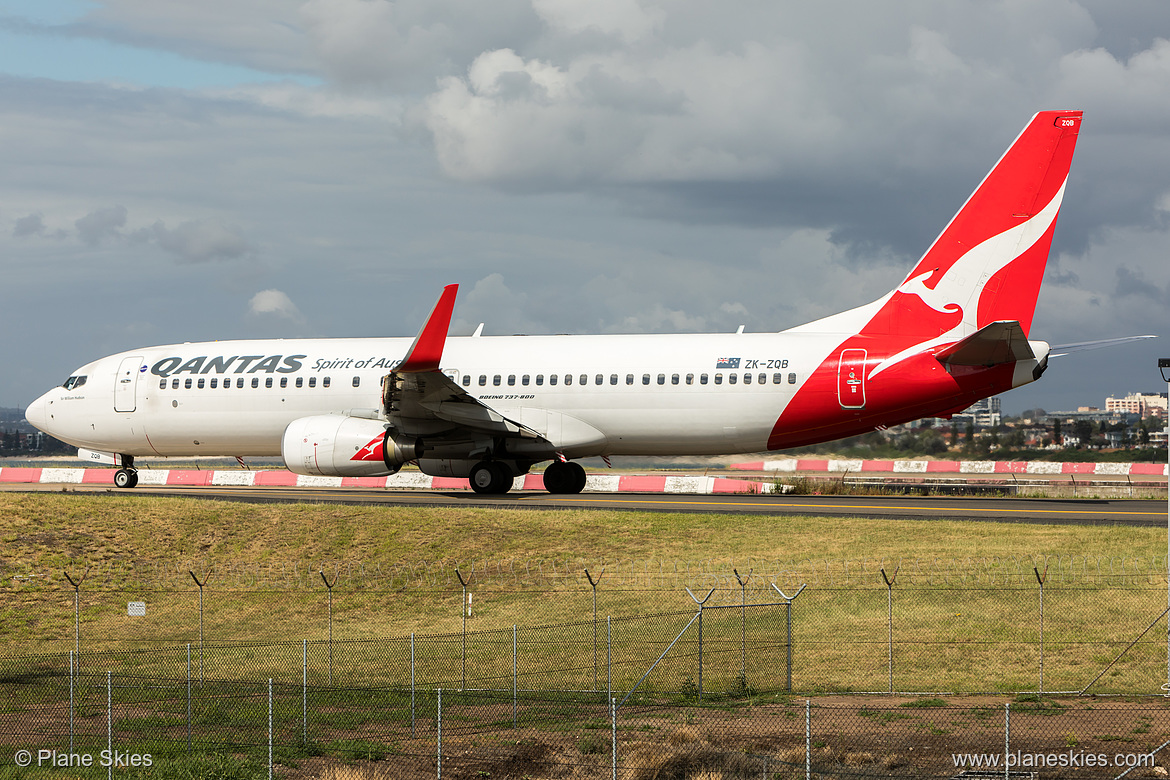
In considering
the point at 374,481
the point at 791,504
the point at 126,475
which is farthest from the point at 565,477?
the point at 126,475

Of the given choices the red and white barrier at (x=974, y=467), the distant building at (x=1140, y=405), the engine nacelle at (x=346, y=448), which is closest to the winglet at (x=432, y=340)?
the engine nacelle at (x=346, y=448)

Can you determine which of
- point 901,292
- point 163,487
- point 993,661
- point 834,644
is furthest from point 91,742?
point 163,487

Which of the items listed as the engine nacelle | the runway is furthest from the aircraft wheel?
the engine nacelle

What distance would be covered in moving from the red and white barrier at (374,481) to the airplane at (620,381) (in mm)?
4377

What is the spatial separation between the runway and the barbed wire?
4.21 meters

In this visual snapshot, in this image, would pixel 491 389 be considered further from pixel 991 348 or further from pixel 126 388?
pixel 991 348

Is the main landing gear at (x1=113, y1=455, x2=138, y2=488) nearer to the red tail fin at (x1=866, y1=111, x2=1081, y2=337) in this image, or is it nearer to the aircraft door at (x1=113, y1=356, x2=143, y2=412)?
the aircraft door at (x1=113, y1=356, x2=143, y2=412)

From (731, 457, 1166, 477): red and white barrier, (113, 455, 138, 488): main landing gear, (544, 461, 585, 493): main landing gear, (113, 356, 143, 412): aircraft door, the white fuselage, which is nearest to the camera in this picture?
the white fuselage

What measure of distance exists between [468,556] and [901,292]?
13148 mm

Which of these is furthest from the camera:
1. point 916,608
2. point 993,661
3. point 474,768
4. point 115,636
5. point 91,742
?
point 115,636

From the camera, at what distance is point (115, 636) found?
22.0 m

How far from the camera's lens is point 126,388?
35719mm

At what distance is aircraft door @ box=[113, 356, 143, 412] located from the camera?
35.6 m

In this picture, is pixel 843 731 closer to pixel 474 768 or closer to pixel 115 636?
pixel 474 768
